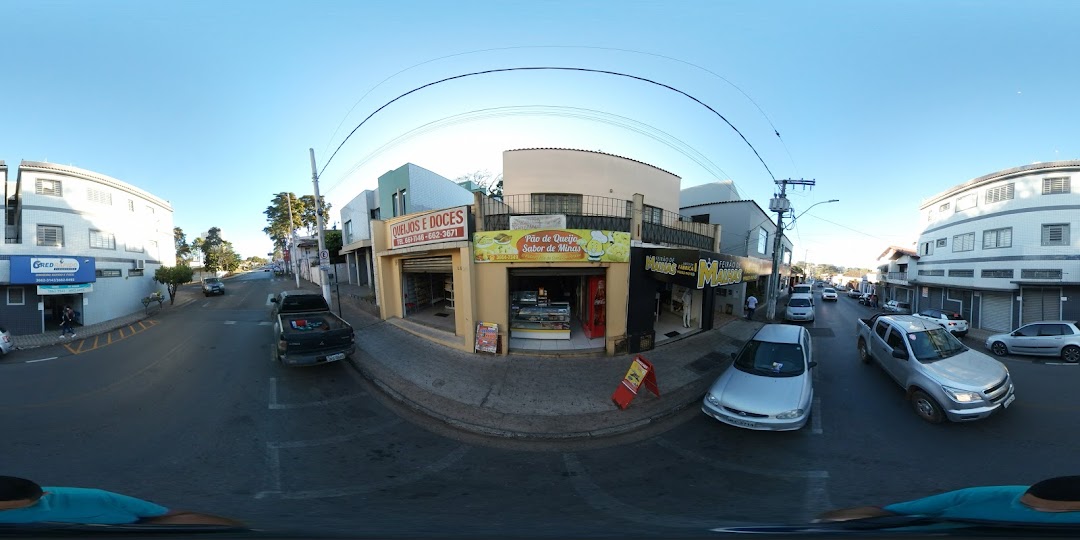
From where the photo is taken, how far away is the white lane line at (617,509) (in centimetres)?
335

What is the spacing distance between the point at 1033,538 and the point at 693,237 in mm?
13548

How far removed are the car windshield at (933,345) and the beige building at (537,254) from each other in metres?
5.72

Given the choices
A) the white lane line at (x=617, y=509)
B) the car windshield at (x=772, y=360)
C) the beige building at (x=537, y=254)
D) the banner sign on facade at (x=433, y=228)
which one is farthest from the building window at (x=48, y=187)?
the car windshield at (x=772, y=360)

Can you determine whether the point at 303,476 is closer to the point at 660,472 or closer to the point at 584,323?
the point at 660,472

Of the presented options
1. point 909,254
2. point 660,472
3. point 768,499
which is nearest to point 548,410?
point 660,472

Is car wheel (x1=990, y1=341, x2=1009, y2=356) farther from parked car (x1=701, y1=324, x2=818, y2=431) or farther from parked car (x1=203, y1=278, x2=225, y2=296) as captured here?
parked car (x1=203, y1=278, x2=225, y2=296)

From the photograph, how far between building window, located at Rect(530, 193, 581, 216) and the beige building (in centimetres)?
4

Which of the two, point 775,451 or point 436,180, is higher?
point 436,180

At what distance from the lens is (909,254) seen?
85.4 feet

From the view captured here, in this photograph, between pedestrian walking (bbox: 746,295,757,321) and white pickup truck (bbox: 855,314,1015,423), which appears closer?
white pickup truck (bbox: 855,314,1015,423)

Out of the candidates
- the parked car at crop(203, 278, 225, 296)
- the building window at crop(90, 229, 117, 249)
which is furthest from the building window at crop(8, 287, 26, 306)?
the parked car at crop(203, 278, 225, 296)

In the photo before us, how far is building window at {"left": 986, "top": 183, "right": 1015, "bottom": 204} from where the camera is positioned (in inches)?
657

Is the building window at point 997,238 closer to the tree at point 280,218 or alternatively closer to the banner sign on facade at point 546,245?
the banner sign on facade at point 546,245

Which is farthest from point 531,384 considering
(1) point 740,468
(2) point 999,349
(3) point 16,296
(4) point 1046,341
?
(3) point 16,296
